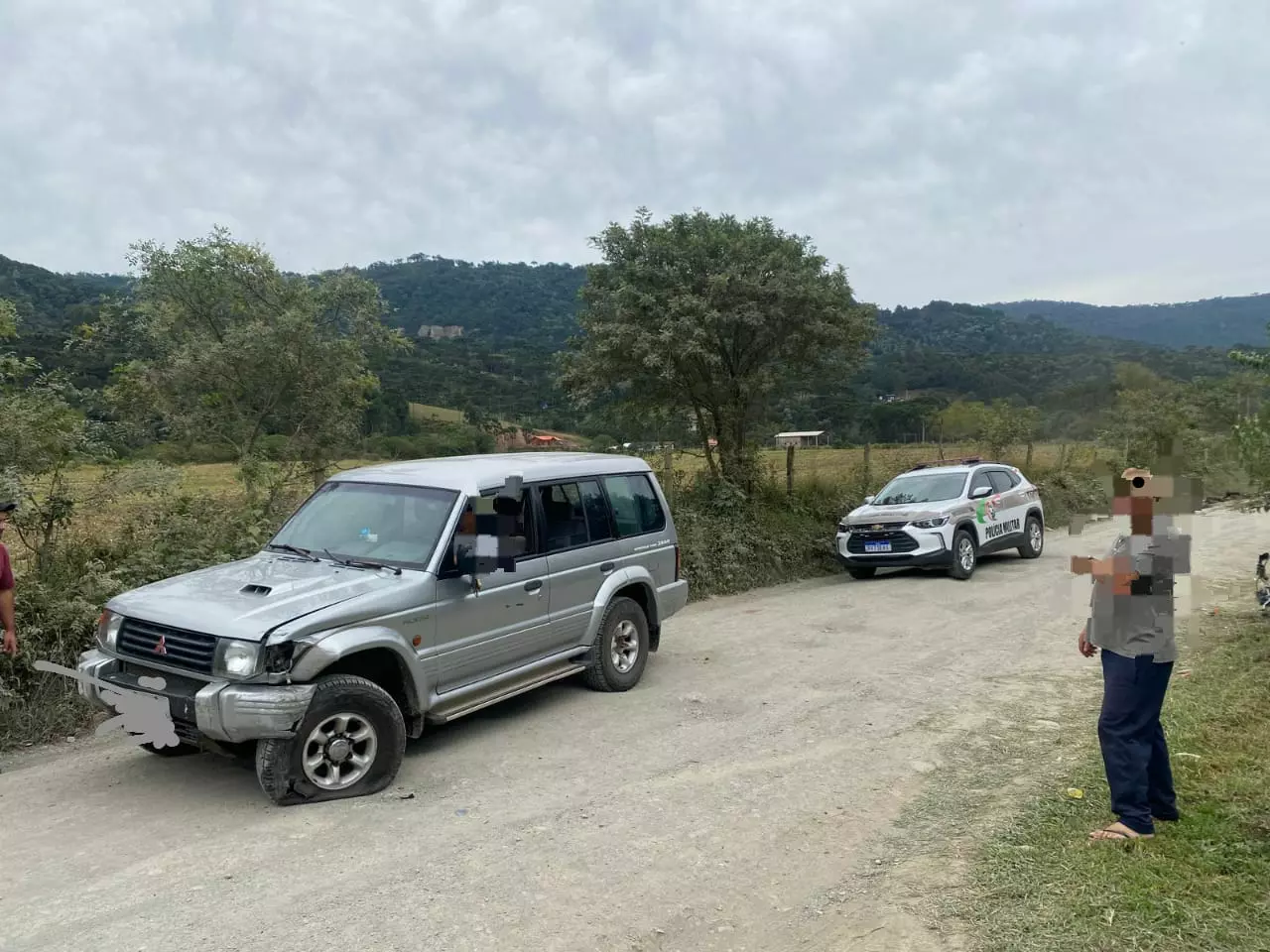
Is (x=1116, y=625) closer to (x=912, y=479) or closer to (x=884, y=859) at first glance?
(x=884, y=859)

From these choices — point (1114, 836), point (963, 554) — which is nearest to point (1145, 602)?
point (1114, 836)

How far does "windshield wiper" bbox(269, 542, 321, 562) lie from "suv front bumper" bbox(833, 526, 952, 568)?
8910mm

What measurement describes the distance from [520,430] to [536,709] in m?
12.5

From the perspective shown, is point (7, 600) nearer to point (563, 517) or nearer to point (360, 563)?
point (360, 563)

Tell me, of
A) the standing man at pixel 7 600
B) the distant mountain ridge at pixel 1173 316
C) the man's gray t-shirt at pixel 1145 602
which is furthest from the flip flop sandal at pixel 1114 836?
the distant mountain ridge at pixel 1173 316

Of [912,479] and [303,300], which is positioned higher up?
[303,300]

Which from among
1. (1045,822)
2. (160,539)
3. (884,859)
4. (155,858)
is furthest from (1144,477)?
(160,539)

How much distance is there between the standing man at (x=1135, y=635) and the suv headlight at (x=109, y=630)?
5.08m

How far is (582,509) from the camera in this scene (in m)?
6.93

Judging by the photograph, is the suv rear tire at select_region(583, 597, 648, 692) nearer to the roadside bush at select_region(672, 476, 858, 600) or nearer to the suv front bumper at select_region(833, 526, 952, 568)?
the roadside bush at select_region(672, 476, 858, 600)

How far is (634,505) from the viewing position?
7551mm

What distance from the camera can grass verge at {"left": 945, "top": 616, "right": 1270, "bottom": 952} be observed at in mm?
3264

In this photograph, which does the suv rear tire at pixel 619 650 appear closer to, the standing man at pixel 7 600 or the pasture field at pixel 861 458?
the standing man at pixel 7 600

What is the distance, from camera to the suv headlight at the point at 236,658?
4.48m
